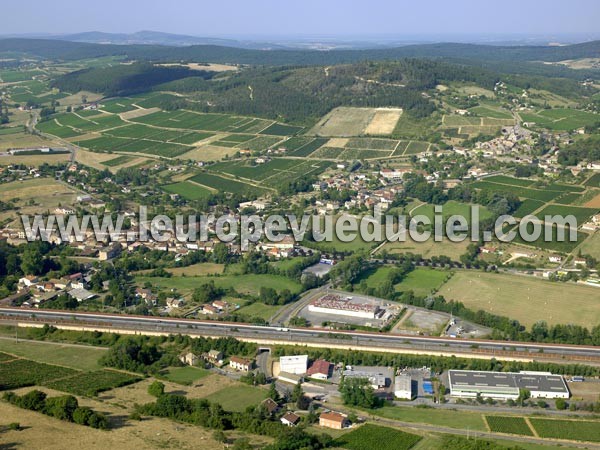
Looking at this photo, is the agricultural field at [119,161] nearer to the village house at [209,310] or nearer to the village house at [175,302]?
the village house at [175,302]

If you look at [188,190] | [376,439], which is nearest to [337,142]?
[188,190]

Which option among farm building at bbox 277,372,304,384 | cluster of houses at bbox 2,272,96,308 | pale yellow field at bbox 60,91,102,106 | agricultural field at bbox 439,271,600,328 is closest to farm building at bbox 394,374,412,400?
farm building at bbox 277,372,304,384

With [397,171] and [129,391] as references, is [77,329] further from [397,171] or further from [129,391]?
[397,171]

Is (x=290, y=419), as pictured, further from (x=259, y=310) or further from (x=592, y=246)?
(x=592, y=246)

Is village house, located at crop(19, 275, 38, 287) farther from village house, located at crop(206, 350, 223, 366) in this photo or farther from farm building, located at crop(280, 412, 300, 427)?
farm building, located at crop(280, 412, 300, 427)

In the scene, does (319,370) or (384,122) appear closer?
(319,370)

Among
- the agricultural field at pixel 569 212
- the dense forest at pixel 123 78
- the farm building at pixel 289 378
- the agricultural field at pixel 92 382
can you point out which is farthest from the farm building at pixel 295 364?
the dense forest at pixel 123 78
